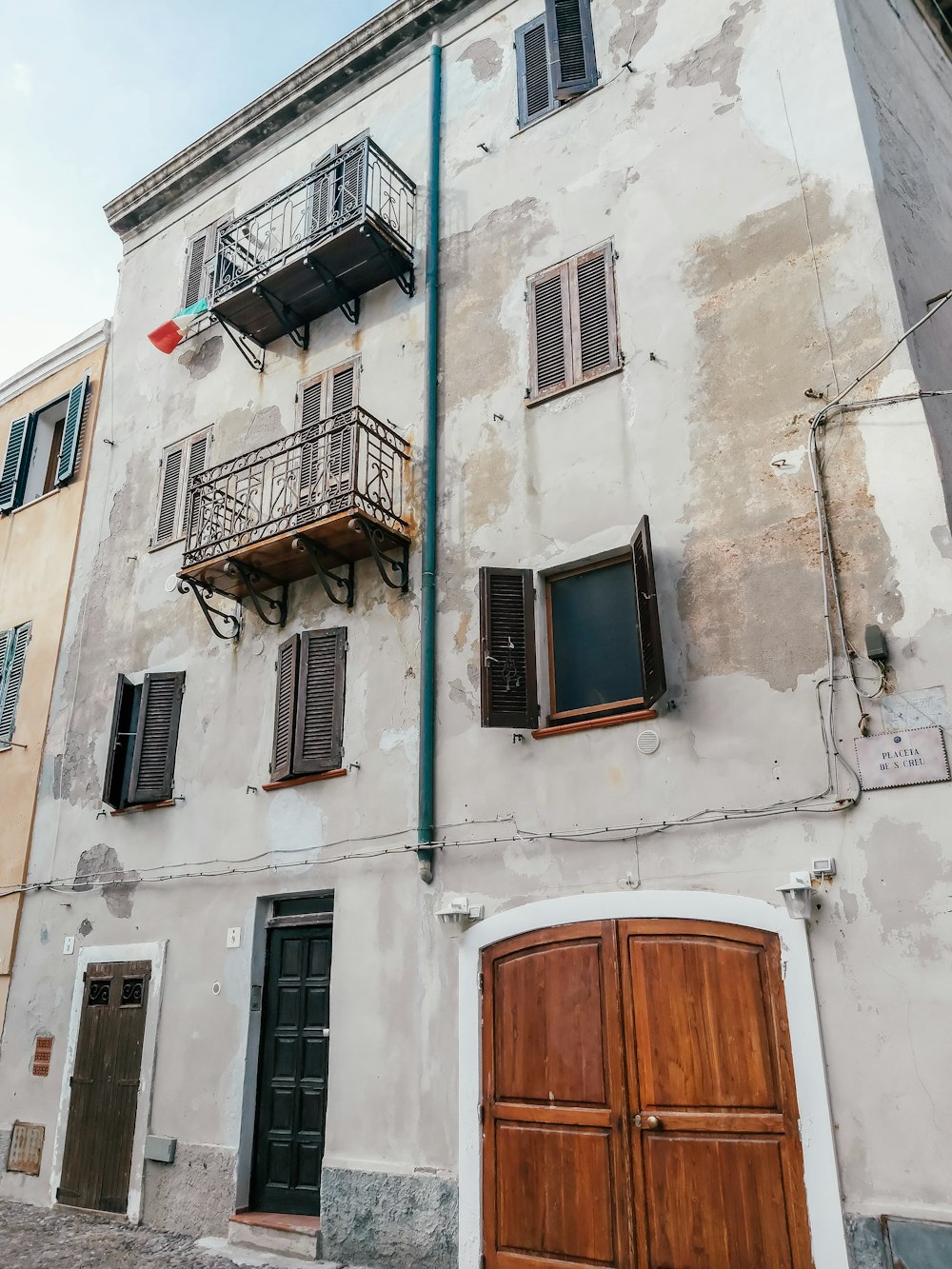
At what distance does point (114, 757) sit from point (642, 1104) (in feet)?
25.0

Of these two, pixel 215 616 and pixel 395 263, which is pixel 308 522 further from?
pixel 395 263

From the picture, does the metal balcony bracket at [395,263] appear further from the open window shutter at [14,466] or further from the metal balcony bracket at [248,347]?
the open window shutter at [14,466]

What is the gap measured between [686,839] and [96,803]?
25.4 ft

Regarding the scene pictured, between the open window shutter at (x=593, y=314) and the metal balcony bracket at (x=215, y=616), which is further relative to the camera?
the metal balcony bracket at (x=215, y=616)

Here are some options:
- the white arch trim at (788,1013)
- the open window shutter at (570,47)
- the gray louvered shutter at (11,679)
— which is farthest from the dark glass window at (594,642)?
the gray louvered shutter at (11,679)

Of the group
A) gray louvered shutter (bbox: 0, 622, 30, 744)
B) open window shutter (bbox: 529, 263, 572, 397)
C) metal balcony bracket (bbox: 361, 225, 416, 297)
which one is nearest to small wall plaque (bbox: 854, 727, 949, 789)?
open window shutter (bbox: 529, 263, 572, 397)

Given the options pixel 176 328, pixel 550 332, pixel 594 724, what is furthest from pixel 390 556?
pixel 176 328

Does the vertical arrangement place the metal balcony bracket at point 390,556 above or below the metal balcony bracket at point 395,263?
below

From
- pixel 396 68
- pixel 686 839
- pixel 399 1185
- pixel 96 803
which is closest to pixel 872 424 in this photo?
pixel 686 839

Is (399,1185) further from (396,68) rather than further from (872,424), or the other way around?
(396,68)

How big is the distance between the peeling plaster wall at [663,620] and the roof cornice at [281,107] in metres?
0.43

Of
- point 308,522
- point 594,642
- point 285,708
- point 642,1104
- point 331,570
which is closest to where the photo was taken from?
point 642,1104

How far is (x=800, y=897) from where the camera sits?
7.11 metres

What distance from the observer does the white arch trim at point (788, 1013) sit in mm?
6473
